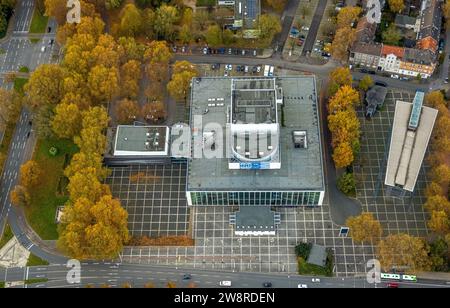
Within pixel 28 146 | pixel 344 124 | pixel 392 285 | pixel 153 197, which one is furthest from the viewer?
pixel 28 146

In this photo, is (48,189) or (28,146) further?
(28,146)

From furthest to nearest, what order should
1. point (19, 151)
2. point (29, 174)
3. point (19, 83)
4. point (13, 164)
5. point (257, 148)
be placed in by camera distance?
point (19, 83), point (19, 151), point (13, 164), point (29, 174), point (257, 148)

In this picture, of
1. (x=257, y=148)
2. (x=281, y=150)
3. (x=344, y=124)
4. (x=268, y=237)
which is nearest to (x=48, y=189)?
(x=257, y=148)

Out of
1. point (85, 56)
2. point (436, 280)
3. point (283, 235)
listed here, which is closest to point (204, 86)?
point (85, 56)

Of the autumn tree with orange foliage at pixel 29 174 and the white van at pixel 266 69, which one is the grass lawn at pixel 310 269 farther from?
the autumn tree with orange foliage at pixel 29 174

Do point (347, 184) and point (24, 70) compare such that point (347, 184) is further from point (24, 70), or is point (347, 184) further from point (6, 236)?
point (24, 70)

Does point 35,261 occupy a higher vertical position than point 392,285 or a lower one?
higher

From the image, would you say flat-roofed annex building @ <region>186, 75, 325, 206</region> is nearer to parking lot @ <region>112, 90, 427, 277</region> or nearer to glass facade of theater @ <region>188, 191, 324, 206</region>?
glass facade of theater @ <region>188, 191, 324, 206</region>

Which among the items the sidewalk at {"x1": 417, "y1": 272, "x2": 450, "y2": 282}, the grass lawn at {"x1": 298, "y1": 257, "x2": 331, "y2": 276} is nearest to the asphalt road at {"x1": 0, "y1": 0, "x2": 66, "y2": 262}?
the grass lawn at {"x1": 298, "y1": 257, "x2": 331, "y2": 276}
